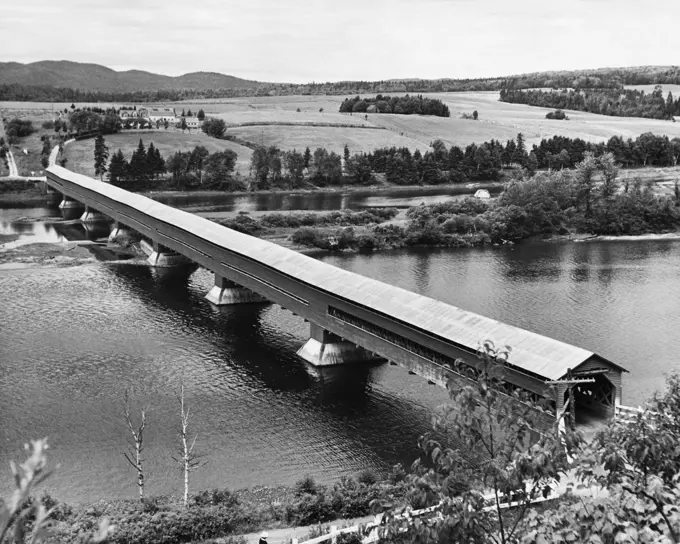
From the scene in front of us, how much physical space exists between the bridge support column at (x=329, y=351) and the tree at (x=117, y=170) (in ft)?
293

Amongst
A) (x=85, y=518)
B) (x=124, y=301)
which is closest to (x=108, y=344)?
(x=124, y=301)

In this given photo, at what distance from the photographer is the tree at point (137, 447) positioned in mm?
28500

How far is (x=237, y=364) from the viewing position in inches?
1820

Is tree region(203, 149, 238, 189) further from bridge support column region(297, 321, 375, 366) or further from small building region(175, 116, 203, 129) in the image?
bridge support column region(297, 321, 375, 366)

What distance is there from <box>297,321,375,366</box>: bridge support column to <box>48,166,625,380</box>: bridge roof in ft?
10.1

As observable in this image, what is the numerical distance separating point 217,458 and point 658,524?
2618cm

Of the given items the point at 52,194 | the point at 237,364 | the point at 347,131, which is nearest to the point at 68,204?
the point at 52,194

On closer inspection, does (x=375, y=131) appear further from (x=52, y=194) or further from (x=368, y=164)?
(x=52, y=194)

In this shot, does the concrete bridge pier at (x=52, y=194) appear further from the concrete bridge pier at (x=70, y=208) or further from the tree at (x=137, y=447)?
the tree at (x=137, y=447)

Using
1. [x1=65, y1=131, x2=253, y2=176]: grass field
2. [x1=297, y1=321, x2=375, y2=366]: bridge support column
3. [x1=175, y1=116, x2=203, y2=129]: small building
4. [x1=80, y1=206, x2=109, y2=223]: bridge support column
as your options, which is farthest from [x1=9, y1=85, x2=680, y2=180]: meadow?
[x1=297, y1=321, x2=375, y2=366]: bridge support column

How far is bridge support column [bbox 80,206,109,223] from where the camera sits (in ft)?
331

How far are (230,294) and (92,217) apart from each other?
161ft

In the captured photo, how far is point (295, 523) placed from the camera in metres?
25.4

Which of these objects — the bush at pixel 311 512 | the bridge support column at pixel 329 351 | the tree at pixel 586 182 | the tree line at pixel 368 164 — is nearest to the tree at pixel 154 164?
the tree line at pixel 368 164
